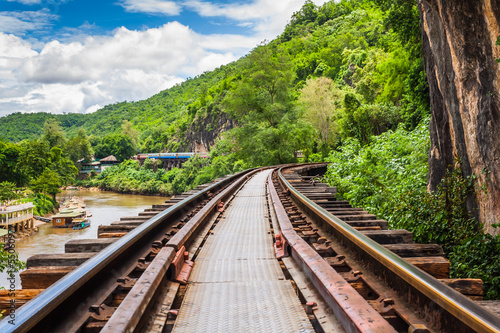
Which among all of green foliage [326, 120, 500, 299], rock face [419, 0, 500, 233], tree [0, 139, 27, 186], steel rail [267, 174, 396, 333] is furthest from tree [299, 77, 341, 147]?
steel rail [267, 174, 396, 333]

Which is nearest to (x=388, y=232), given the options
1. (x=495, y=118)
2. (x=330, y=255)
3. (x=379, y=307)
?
(x=330, y=255)

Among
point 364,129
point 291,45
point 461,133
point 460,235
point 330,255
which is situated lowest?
point 460,235

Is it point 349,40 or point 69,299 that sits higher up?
point 349,40

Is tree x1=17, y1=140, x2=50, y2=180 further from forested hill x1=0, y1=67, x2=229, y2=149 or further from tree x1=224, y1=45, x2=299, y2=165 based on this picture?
forested hill x1=0, y1=67, x2=229, y2=149

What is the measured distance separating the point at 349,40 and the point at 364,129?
66593 mm

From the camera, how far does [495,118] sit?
5012 mm

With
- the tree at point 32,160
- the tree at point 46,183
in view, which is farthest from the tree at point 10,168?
the tree at point 46,183

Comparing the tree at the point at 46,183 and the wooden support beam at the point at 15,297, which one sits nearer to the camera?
the wooden support beam at the point at 15,297

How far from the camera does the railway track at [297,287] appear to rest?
1.65 metres

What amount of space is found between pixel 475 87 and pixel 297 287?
4713mm

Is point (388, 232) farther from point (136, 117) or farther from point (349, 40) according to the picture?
point (136, 117)

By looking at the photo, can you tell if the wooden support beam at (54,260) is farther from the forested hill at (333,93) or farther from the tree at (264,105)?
the tree at (264,105)

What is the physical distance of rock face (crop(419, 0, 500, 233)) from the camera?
5062mm

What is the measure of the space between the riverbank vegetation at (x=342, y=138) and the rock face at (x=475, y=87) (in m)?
0.44
